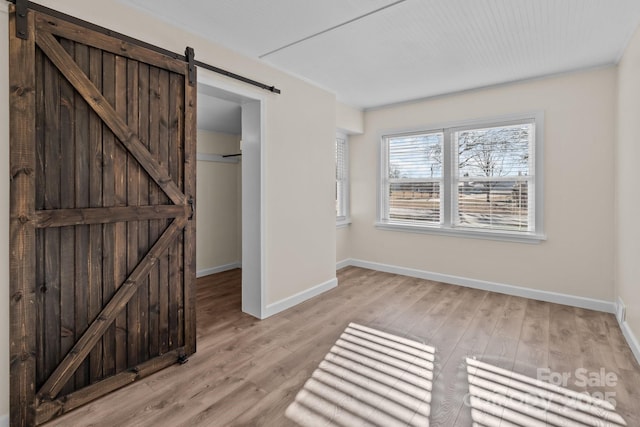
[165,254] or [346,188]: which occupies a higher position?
[346,188]

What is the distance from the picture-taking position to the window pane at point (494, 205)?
3.97 m

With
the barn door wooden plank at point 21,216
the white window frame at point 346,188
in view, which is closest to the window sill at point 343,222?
the white window frame at point 346,188

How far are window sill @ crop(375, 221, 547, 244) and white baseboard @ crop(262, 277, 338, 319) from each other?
1.35m

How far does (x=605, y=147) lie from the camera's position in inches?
134

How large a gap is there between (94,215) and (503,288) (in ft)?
14.3

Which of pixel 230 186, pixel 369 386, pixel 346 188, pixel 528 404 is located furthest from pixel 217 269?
pixel 528 404

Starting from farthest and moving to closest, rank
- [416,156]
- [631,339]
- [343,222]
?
[343,222], [416,156], [631,339]

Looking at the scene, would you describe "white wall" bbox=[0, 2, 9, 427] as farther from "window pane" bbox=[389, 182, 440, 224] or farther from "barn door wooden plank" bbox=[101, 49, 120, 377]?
"window pane" bbox=[389, 182, 440, 224]

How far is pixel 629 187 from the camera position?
2.73 metres

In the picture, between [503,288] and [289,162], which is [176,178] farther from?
[503,288]

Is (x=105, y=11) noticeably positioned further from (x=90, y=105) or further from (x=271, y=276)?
(x=271, y=276)

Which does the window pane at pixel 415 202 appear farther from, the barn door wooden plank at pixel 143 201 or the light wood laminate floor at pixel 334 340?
the barn door wooden plank at pixel 143 201

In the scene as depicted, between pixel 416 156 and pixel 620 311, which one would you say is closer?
pixel 620 311

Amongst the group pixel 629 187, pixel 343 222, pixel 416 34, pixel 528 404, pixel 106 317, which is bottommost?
pixel 528 404
